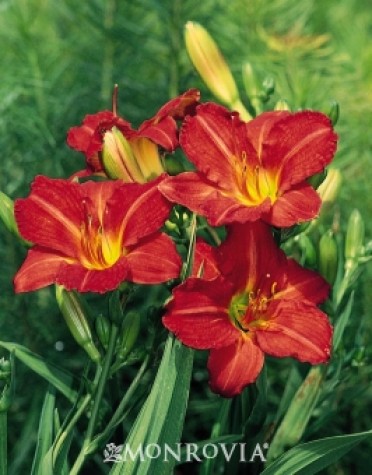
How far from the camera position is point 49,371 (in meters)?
0.73

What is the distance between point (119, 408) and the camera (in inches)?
25.9

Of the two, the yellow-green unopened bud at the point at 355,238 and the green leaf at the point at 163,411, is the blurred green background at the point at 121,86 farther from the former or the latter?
the green leaf at the point at 163,411

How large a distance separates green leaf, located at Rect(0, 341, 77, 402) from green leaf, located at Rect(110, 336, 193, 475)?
96 millimetres

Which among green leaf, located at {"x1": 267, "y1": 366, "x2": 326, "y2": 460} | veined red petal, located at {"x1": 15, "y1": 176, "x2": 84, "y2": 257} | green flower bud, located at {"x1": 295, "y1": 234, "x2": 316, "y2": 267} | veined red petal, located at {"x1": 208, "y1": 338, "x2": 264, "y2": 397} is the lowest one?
green leaf, located at {"x1": 267, "y1": 366, "x2": 326, "y2": 460}

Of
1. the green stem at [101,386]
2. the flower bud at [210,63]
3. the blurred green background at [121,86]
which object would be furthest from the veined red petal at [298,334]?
the blurred green background at [121,86]

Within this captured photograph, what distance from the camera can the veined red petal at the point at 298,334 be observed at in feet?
2.13

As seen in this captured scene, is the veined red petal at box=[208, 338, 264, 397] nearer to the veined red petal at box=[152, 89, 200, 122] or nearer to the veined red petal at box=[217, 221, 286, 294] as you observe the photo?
the veined red petal at box=[217, 221, 286, 294]

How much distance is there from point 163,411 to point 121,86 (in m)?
0.68

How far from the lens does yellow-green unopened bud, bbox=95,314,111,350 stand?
2.23ft

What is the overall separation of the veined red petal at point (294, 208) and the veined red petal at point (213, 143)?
2.1 inches

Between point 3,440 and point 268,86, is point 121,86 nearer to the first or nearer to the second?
point 268,86

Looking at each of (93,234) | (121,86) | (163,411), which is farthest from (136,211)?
(121,86)

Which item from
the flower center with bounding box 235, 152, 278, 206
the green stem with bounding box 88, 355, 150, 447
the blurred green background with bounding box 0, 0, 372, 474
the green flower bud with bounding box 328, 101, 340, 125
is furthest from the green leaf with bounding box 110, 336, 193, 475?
the blurred green background with bounding box 0, 0, 372, 474

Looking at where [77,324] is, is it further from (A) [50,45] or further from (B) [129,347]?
(A) [50,45]
